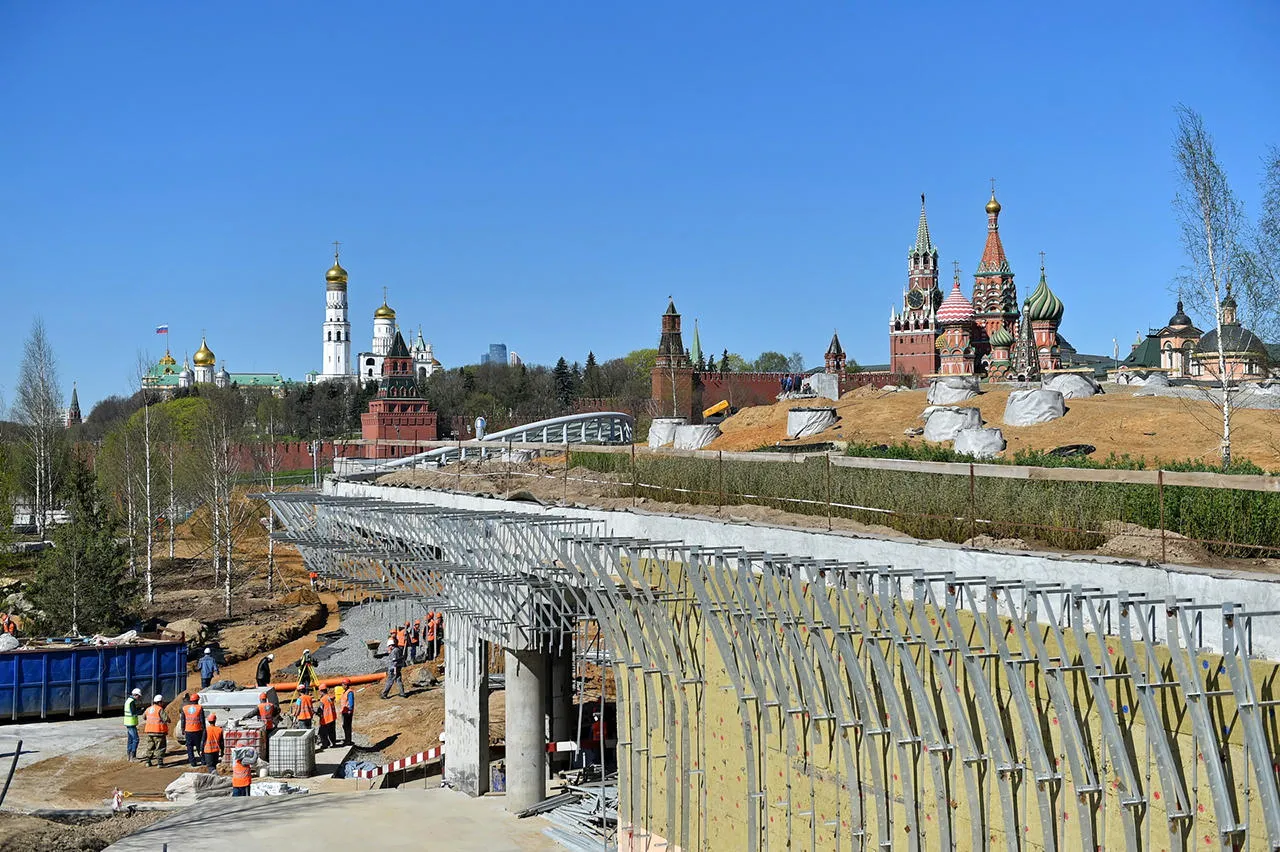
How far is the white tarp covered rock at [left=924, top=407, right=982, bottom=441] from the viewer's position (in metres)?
32.6

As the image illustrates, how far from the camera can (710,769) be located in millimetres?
13922

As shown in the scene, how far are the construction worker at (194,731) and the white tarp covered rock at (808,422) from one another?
23.1 metres

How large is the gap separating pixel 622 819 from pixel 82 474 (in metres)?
29.3

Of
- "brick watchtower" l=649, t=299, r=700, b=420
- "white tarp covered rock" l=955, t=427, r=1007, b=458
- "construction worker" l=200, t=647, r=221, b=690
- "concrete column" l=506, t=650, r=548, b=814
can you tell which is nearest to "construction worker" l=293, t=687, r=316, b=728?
"concrete column" l=506, t=650, r=548, b=814

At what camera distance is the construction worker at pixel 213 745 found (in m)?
19.9

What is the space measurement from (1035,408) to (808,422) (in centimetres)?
766

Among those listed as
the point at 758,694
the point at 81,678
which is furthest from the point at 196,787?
the point at 758,694

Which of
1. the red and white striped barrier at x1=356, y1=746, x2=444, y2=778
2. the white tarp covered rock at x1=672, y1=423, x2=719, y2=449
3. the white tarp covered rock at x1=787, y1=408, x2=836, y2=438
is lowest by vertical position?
the red and white striped barrier at x1=356, y1=746, x2=444, y2=778

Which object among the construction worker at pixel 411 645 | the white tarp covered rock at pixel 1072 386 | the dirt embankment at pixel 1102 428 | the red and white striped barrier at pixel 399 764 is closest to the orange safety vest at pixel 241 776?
the red and white striped barrier at pixel 399 764

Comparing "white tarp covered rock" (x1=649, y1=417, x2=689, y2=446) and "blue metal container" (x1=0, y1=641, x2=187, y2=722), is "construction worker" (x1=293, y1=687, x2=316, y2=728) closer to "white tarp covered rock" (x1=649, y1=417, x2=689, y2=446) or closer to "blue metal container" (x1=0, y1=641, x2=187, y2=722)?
"blue metal container" (x1=0, y1=641, x2=187, y2=722)

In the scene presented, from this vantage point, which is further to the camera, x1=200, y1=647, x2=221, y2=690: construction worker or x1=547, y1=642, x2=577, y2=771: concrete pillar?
x1=200, y1=647, x2=221, y2=690: construction worker

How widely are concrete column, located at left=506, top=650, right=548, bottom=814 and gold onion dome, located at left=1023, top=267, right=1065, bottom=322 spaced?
91.4 m

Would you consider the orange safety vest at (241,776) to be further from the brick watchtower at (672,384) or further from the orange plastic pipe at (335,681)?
the brick watchtower at (672,384)

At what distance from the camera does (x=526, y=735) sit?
1714 centimetres
